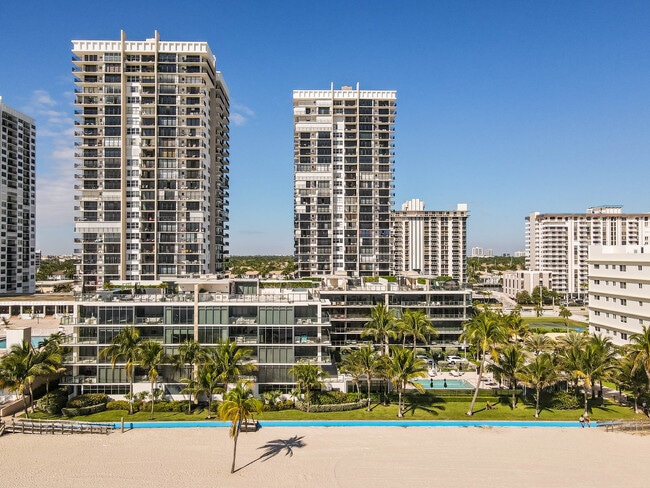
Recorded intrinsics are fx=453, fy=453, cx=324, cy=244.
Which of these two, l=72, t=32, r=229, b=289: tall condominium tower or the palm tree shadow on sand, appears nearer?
the palm tree shadow on sand

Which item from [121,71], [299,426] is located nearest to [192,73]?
[121,71]

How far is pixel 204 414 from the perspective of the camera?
44.8 metres

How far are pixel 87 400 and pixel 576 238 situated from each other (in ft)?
573

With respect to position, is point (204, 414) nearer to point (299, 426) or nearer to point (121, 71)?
point (299, 426)

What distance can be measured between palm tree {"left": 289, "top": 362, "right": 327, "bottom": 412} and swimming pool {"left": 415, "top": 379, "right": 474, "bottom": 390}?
15.9 meters

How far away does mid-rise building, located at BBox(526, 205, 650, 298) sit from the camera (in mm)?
171375

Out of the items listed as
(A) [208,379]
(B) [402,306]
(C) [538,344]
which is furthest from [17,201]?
(C) [538,344]

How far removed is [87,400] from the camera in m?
45.5

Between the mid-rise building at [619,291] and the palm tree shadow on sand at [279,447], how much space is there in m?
46.5

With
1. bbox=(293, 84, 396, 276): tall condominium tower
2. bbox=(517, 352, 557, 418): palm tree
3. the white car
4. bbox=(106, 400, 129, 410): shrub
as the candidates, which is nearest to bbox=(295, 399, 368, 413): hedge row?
bbox=(517, 352, 557, 418): palm tree

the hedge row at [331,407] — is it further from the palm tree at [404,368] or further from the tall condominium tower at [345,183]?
the tall condominium tower at [345,183]

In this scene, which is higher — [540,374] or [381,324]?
[381,324]

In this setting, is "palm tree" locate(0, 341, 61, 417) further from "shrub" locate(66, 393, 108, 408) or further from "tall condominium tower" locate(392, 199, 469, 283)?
"tall condominium tower" locate(392, 199, 469, 283)

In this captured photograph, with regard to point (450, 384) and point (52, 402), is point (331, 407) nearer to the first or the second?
point (450, 384)
